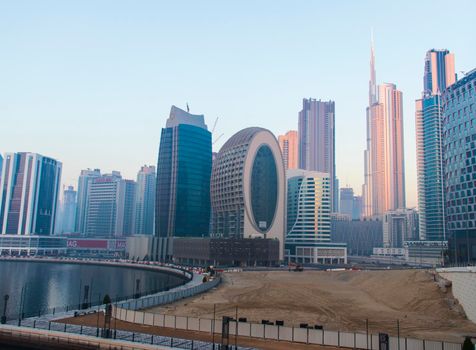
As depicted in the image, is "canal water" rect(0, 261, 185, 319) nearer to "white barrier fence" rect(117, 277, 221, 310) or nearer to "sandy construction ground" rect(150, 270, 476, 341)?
"white barrier fence" rect(117, 277, 221, 310)

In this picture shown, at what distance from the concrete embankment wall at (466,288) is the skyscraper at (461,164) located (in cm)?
7671

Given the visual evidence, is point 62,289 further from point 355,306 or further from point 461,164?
point 461,164

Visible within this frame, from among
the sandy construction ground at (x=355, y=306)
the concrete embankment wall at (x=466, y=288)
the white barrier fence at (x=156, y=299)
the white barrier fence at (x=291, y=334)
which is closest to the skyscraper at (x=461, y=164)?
the sandy construction ground at (x=355, y=306)

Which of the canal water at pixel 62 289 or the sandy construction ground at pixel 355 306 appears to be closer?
the sandy construction ground at pixel 355 306

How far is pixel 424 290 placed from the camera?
83.8 meters

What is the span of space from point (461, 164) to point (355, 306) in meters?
99.9

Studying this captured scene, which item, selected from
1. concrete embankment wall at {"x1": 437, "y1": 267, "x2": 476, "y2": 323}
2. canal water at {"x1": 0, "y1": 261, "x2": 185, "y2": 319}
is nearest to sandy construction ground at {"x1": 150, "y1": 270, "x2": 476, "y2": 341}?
concrete embankment wall at {"x1": 437, "y1": 267, "x2": 476, "y2": 323}

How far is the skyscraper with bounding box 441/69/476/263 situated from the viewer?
149625mm

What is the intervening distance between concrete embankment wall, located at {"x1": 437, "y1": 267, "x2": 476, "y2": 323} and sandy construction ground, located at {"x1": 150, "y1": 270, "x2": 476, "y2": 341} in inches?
57.0

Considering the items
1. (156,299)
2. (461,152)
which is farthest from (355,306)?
(461,152)

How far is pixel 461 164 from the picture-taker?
156 meters

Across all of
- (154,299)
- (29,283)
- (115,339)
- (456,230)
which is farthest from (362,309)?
(29,283)

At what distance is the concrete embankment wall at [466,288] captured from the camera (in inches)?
2564

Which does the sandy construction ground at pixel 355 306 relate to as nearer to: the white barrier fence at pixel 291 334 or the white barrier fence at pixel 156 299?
the white barrier fence at pixel 156 299
